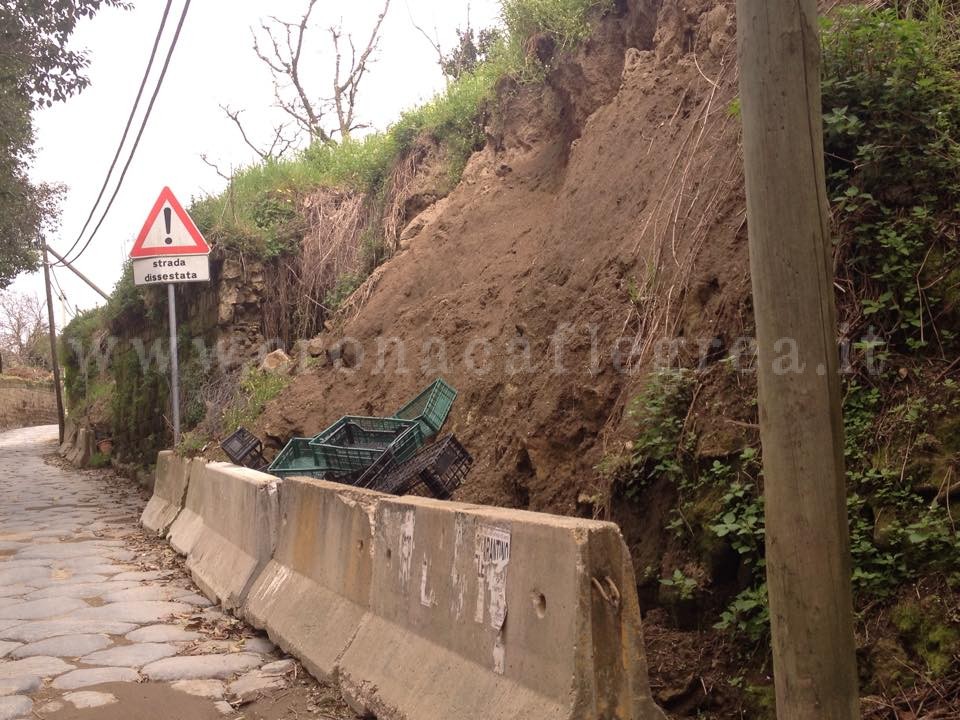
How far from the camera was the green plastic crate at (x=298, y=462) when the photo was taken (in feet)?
25.8

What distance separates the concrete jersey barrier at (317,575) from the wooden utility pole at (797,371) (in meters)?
2.51

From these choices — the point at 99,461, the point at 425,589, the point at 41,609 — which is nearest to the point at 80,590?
the point at 41,609

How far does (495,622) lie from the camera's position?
373 centimetres

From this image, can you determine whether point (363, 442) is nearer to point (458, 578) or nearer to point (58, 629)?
point (58, 629)

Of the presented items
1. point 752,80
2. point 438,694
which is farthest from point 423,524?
point 752,80

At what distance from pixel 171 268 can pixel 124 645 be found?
646 centimetres

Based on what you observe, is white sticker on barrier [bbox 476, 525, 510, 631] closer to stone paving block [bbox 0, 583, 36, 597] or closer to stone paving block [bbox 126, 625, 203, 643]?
stone paving block [bbox 126, 625, 203, 643]

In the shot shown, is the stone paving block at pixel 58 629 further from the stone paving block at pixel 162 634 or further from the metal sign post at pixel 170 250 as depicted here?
the metal sign post at pixel 170 250

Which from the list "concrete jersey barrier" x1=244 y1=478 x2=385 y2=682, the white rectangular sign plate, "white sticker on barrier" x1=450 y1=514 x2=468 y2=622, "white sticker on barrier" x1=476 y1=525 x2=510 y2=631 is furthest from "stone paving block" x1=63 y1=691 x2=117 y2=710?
the white rectangular sign plate

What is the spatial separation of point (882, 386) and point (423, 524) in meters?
2.28

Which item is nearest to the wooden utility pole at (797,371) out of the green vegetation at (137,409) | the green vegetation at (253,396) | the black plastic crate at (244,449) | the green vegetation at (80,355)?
the black plastic crate at (244,449)

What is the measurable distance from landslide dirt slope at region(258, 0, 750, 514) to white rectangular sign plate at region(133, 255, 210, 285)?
1837 millimetres

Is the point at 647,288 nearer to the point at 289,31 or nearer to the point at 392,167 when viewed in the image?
the point at 392,167

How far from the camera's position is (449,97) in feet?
43.9
